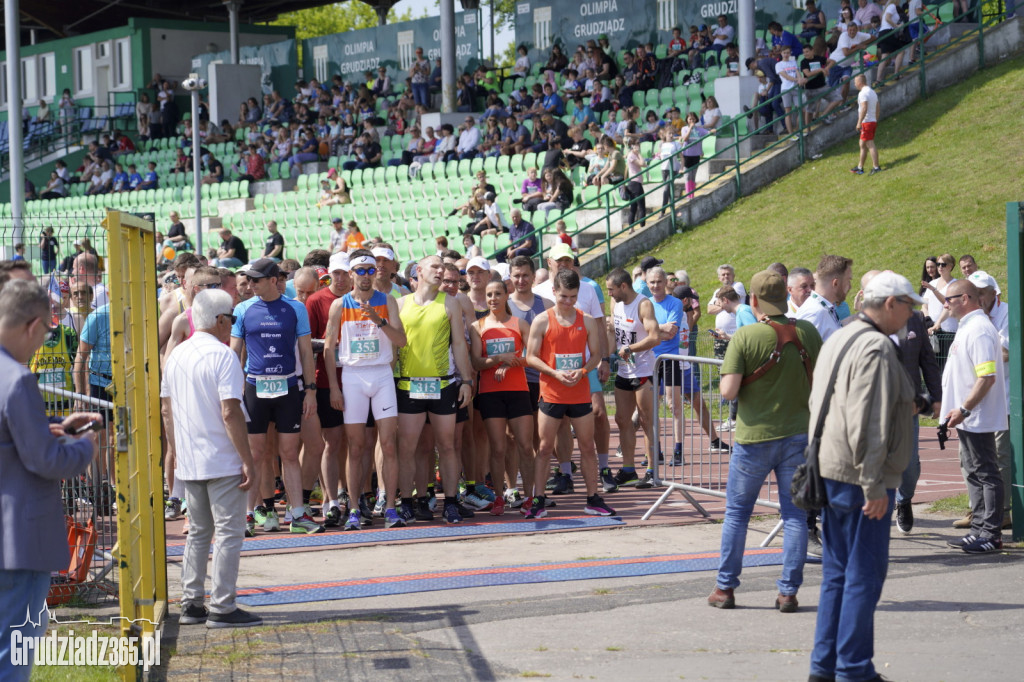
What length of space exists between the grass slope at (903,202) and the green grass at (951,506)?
24.4 ft

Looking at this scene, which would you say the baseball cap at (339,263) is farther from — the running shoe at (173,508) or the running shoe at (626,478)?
the running shoe at (626,478)

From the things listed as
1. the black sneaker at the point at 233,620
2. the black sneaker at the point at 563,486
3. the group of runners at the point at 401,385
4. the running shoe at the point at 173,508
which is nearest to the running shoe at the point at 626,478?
the black sneaker at the point at 563,486

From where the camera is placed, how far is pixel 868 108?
20.8m

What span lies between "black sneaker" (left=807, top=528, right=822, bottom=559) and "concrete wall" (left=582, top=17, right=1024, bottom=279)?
12816mm

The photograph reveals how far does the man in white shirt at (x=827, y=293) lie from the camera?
27.2 feet

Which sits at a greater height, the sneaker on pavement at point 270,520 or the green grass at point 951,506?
the sneaker on pavement at point 270,520

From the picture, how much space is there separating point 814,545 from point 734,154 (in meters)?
15.5

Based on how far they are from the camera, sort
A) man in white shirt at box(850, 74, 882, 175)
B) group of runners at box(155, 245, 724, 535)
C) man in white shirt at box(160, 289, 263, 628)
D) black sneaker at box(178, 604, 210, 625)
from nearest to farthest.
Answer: man in white shirt at box(160, 289, 263, 628)
black sneaker at box(178, 604, 210, 625)
group of runners at box(155, 245, 724, 535)
man in white shirt at box(850, 74, 882, 175)

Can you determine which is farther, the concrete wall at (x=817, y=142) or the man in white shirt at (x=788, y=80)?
the man in white shirt at (x=788, y=80)

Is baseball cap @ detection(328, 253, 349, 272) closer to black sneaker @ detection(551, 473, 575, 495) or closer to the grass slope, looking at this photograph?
black sneaker @ detection(551, 473, 575, 495)

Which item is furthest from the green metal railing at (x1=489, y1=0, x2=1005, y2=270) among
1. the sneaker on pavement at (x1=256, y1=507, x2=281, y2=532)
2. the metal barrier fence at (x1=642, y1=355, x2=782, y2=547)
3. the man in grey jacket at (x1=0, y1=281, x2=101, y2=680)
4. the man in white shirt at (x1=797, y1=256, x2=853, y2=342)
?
the man in grey jacket at (x1=0, y1=281, x2=101, y2=680)

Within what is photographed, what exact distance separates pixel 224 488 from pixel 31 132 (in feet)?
133

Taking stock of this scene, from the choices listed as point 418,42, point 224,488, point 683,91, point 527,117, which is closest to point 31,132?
point 418,42

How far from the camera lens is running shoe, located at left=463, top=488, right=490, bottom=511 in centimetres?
1013
